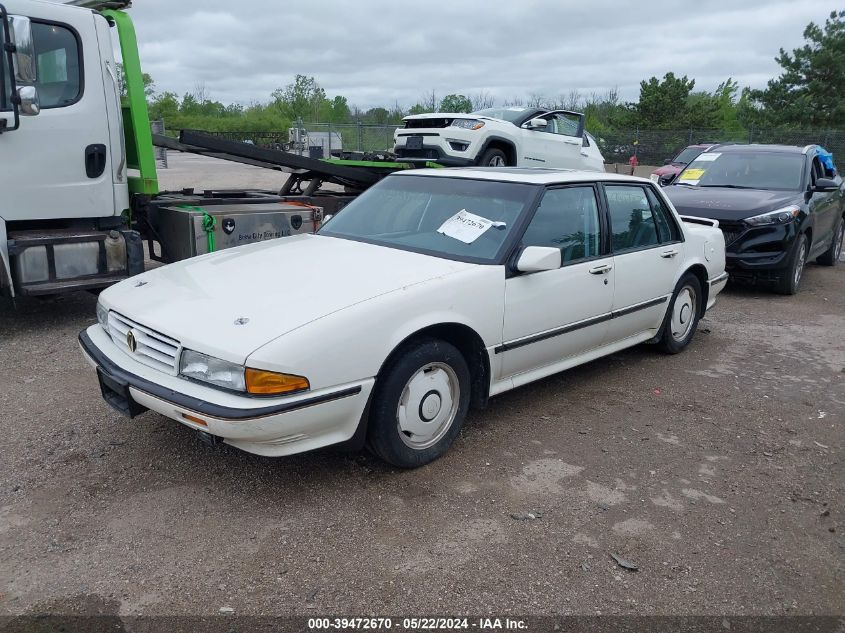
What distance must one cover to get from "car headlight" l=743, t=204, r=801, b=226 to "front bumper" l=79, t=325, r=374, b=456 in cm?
641

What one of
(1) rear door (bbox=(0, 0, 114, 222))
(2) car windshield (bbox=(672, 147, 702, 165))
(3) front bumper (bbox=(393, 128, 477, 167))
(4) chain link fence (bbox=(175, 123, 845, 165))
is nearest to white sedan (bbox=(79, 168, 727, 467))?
(1) rear door (bbox=(0, 0, 114, 222))

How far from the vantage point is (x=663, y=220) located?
544 centimetres

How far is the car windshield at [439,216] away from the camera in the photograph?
163 inches

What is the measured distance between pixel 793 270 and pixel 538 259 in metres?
5.73

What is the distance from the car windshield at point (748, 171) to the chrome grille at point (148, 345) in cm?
794

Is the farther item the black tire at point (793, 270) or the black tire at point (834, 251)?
the black tire at point (834, 251)

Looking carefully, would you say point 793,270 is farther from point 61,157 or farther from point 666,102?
point 666,102

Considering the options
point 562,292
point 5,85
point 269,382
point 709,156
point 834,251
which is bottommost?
point 834,251

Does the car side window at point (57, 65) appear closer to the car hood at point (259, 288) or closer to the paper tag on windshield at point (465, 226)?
the car hood at point (259, 288)

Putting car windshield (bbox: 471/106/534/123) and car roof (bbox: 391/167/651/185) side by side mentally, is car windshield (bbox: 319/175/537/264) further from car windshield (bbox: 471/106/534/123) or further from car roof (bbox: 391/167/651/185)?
car windshield (bbox: 471/106/534/123)

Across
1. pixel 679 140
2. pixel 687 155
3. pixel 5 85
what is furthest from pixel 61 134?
pixel 679 140

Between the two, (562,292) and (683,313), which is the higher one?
(562,292)

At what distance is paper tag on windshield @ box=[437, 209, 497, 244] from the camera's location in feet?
13.7

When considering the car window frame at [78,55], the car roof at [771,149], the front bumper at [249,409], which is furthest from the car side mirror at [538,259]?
the car roof at [771,149]
